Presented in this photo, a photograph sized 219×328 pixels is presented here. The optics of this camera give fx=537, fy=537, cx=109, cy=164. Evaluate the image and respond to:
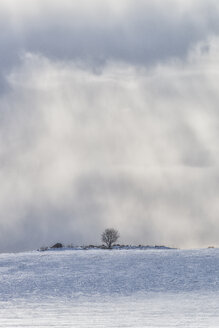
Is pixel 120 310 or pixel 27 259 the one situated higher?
pixel 27 259

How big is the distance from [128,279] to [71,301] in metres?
5.02

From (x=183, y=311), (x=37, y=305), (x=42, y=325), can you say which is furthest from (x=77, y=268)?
(x=42, y=325)

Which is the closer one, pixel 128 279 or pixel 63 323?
pixel 63 323

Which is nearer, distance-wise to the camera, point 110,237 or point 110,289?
point 110,289

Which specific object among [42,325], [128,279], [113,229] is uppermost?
[113,229]

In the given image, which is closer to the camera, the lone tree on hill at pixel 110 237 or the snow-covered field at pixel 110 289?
the snow-covered field at pixel 110 289

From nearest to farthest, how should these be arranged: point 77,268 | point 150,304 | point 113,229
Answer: point 150,304, point 77,268, point 113,229

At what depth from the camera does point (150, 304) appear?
66.3ft

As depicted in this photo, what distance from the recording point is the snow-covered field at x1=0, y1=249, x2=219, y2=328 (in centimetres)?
1669

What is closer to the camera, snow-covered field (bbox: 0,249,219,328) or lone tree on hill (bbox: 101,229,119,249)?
snow-covered field (bbox: 0,249,219,328)

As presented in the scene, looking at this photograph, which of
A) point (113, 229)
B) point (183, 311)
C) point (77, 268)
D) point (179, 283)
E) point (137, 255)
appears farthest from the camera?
point (113, 229)

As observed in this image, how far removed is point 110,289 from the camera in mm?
23734

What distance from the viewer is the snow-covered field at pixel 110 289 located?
16.7 m

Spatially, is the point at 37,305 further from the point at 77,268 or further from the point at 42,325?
the point at 77,268
